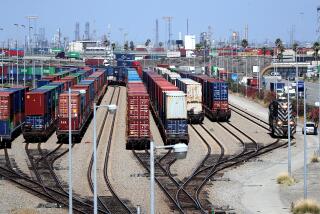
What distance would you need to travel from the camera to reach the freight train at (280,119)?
5534 centimetres

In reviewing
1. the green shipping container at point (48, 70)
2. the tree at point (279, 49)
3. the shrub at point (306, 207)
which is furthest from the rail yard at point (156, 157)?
the tree at point (279, 49)

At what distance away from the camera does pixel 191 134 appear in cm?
6072

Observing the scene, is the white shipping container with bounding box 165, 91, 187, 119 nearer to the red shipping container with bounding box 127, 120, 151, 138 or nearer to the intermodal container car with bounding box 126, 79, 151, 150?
the intermodal container car with bounding box 126, 79, 151, 150

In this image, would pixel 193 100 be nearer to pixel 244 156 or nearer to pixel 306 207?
pixel 244 156

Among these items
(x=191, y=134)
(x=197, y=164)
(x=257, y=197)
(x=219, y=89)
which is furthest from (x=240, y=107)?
(x=257, y=197)

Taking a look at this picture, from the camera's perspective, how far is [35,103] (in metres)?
52.4

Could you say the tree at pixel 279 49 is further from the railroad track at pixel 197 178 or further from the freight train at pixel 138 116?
the freight train at pixel 138 116

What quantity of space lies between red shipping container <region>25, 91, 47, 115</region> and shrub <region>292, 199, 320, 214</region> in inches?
1001

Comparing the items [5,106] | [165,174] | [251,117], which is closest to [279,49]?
[251,117]

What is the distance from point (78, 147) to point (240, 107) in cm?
4347

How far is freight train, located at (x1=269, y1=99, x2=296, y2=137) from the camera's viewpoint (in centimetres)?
5534

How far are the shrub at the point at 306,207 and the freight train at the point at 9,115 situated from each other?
25.4m

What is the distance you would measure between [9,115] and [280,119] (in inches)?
813

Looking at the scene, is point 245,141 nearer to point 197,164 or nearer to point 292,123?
point 292,123
